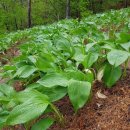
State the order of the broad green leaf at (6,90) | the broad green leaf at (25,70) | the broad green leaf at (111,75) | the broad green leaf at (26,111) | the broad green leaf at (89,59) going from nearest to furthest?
1. the broad green leaf at (26,111)
2. the broad green leaf at (6,90)
3. the broad green leaf at (111,75)
4. the broad green leaf at (89,59)
5. the broad green leaf at (25,70)

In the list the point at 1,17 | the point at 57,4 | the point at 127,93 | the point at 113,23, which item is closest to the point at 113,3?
the point at 57,4

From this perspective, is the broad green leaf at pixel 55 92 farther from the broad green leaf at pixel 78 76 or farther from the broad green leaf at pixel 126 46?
the broad green leaf at pixel 126 46

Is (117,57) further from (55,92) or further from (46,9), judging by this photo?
(46,9)

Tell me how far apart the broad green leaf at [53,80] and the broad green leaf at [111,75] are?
21.1 inches

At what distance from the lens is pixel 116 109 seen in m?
2.84

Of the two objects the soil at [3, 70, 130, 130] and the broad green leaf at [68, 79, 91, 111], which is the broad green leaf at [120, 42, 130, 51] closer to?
the soil at [3, 70, 130, 130]

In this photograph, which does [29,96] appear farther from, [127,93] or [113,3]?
[113,3]

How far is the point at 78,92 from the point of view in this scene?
2664mm

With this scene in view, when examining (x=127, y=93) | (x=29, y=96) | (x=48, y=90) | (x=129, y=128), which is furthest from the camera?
(x=127, y=93)

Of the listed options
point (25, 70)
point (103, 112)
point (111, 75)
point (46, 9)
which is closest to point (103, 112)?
point (103, 112)

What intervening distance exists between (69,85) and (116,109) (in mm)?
494

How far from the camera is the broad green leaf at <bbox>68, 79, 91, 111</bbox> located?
263 cm

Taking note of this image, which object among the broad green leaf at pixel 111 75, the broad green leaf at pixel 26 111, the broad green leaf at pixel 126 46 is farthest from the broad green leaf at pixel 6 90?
the broad green leaf at pixel 126 46

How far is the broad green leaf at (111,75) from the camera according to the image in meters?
3.19
